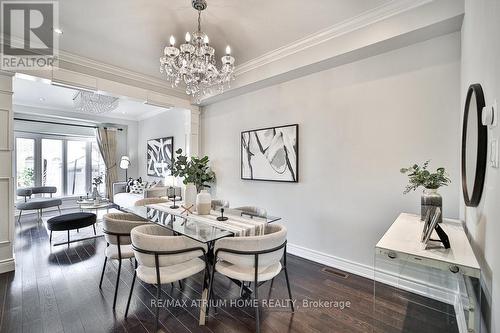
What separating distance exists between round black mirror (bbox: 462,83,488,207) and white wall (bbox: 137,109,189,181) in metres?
4.32

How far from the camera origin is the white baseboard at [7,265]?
109 inches

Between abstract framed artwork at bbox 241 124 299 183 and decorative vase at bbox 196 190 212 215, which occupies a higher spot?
abstract framed artwork at bbox 241 124 299 183

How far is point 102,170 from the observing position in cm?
713

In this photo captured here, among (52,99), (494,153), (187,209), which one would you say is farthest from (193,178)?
(52,99)

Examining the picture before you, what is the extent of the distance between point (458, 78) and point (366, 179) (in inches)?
50.4

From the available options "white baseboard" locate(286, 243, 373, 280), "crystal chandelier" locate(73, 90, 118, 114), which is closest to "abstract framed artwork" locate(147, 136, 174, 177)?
"crystal chandelier" locate(73, 90, 118, 114)

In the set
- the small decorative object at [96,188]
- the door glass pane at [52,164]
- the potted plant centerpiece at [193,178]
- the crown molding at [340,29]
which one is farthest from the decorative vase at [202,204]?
the door glass pane at [52,164]

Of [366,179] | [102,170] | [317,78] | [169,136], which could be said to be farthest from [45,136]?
[366,179]

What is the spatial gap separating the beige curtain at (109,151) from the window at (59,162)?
24cm

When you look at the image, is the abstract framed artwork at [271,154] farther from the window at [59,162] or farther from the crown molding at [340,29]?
the window at [59,162]

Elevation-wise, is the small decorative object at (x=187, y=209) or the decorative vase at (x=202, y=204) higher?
the decorative vase at (x=202, y=204)

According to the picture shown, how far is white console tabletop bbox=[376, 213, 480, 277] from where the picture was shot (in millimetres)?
1153

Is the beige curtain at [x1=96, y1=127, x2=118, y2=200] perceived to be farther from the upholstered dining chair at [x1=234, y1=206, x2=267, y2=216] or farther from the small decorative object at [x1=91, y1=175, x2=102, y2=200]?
the upholstered dining chair at [x1=234, y1=206, x2=267, y2=216]

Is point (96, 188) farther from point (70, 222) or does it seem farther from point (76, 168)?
point (76, 168)
